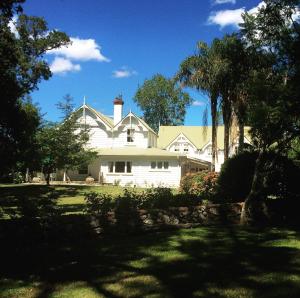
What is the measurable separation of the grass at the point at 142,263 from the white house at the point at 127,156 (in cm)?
2750

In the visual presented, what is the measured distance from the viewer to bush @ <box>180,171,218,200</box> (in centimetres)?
1599

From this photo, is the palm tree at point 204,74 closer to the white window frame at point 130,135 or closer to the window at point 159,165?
the window at point 159,165

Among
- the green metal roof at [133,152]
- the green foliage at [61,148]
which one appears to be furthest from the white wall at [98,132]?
the green foliage at [61,148]

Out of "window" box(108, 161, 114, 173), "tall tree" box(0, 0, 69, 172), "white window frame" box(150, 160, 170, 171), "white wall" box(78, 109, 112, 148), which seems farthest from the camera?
"white wall" box(78, 109, 112, 148)

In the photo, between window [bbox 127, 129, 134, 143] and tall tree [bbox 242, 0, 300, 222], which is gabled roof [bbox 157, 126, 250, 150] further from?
tall tree [bbox 242, 0, 300, 222]

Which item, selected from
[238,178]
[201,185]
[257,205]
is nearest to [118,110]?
[201,185]

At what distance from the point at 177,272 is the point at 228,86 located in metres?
21.7

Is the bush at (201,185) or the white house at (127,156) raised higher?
the white house at (127,156)

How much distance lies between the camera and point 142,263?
24.6ft

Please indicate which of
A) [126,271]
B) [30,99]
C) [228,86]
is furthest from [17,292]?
[30,99]

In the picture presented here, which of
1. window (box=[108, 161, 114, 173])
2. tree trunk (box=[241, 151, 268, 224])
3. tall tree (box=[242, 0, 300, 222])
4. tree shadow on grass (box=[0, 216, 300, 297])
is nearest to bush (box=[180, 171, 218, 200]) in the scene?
tree trunk (box=[241, 151, 268, 224])

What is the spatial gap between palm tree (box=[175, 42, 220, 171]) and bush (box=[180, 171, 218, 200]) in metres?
5.07

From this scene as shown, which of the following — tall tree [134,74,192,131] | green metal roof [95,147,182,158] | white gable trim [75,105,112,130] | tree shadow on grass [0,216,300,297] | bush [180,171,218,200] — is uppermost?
tall tree [134,74,192,131]

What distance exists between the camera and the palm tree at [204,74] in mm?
28109
